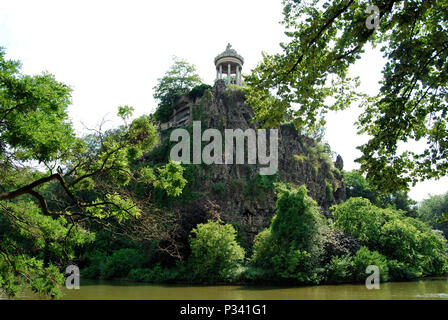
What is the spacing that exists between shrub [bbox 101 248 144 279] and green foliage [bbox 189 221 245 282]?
655cm

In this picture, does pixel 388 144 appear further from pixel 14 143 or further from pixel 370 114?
pixel 14 143

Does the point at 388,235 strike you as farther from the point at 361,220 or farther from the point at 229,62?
the point at 229,62

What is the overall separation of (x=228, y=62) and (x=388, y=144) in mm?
35755

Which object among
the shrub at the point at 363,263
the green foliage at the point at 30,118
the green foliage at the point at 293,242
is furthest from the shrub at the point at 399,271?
the green foliage at the point at 30,118

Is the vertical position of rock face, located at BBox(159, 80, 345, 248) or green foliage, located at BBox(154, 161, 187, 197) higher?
rock face, located at BBox(159, 80, 345, 248)

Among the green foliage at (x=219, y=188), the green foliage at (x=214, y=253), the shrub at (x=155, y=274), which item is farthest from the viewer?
the green foliage at (x=219, y=188)

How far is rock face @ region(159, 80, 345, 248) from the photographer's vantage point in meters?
27.9

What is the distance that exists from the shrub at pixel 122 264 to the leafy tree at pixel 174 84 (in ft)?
60.5

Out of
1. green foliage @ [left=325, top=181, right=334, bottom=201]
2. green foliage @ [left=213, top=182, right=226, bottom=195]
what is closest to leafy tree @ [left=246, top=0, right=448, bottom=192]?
green foliage @ [left=213, top=182, right=226, bottom=195]

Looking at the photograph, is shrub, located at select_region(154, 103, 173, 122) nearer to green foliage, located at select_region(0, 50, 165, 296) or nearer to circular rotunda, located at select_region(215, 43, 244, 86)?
circular rotunda, located at select_region(215, 43, 244, 86)

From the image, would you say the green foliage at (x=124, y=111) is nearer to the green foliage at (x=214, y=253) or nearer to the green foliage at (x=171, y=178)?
the green foliage at (x=171, y=178)

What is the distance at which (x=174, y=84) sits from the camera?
41469 millimetres

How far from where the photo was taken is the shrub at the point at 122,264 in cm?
2527
